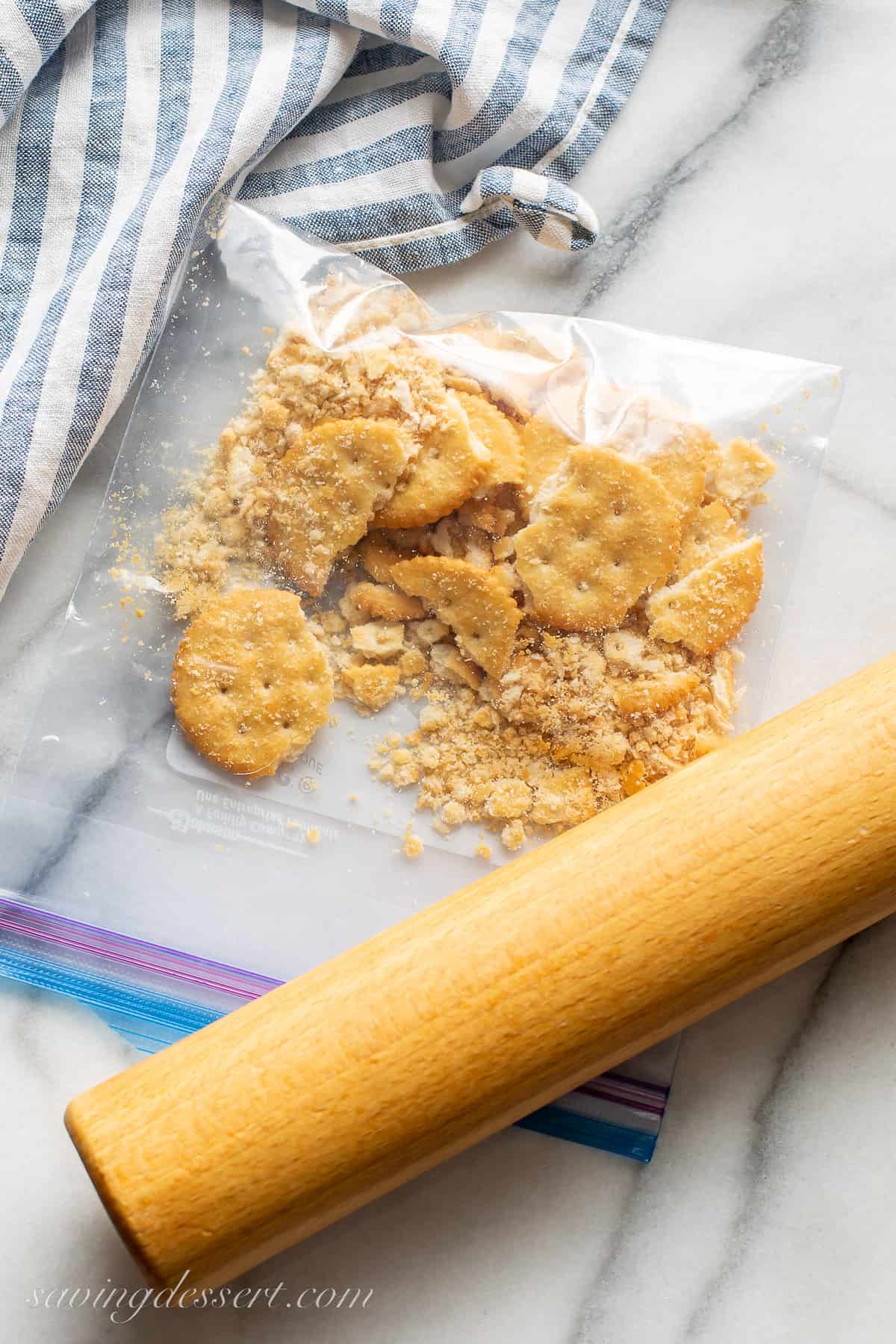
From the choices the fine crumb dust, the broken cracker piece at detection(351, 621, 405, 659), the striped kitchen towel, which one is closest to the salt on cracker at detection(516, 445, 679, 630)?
the fine crumb dust

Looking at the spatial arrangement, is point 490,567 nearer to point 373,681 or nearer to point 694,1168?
point 373,681

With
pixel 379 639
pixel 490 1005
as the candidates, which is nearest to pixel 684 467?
pixel 379 639

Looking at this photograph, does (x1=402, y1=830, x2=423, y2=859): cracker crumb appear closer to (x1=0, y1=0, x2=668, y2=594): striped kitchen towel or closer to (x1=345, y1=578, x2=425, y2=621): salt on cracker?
(x1=345, y1=578, x2=425, y2=621): salt on cracker

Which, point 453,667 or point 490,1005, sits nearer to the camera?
point 490,1005

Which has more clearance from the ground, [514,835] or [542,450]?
[542,450]

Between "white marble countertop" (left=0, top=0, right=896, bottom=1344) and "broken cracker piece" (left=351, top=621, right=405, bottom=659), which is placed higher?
"broken cracker piece" (left=351, top=621, right=405, bottom=659)

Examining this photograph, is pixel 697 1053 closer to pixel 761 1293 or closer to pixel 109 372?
pixel 761 1293

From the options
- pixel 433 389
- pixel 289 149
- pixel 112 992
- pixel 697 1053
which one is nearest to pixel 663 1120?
pixel 697 1053

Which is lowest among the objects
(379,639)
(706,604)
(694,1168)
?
(694,1168)
